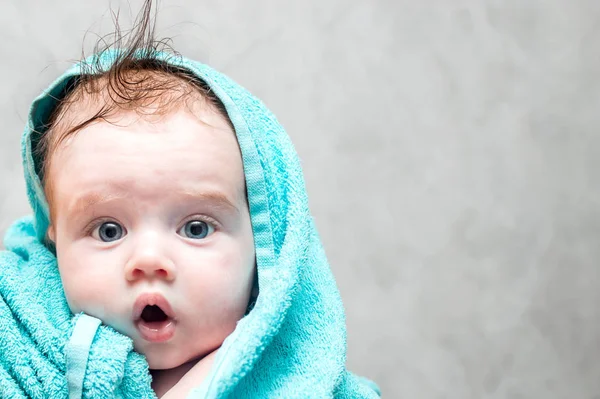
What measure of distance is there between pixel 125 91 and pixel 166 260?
0.72 feet

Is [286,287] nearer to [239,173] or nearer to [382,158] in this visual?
[239,173]

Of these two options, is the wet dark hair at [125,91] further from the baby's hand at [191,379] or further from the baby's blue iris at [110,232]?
the baby's hand at [191,379]

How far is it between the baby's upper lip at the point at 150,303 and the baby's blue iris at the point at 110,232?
0.28 ft

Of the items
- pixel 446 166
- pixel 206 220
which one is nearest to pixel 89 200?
pixel 206 220

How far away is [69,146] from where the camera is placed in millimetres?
892

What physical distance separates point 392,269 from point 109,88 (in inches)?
30.6

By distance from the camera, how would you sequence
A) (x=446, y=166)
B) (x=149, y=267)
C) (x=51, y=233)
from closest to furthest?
1. (x=149, y=267)
2. (x=51, y=233)
3. (x=446, y=166)

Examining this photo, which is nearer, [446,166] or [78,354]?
[78,354]

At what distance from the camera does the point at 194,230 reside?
877 millimetres

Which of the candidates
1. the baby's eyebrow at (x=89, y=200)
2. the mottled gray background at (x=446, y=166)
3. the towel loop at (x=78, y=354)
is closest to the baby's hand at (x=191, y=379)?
the towel loop at (x=78, y=354)

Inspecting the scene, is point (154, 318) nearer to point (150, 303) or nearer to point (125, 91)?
point (150, 303)

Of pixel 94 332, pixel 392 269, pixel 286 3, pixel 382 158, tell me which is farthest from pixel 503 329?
pixel 94 332

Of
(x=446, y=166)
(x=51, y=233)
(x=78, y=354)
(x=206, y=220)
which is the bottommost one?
(x=78, y=354)

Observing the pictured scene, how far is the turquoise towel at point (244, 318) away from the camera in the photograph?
0.83 meters
